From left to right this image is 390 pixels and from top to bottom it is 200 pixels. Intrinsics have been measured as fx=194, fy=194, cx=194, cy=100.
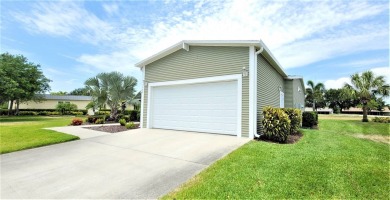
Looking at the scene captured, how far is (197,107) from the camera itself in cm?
850

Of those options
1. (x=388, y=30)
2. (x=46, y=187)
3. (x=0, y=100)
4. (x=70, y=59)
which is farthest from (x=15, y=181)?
(x=0, y=100)

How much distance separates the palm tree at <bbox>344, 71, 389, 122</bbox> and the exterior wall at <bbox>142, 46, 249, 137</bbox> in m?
18.6

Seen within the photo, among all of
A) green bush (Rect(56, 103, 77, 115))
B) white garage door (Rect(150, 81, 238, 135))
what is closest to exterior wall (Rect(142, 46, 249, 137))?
white garage door (Rect(150, 81, 238, 135))

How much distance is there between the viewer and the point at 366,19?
8711 millimetres

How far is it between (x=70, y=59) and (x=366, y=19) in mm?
23745

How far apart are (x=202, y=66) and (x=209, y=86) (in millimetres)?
949

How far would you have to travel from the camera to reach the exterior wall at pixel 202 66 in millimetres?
7254

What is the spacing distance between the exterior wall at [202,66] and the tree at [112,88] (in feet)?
17.4

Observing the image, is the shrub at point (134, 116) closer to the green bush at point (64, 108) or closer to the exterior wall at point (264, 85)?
the exterior wall at point (264, 85)

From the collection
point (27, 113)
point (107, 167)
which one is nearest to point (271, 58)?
point (107, 167)

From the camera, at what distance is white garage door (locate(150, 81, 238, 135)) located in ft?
25.1

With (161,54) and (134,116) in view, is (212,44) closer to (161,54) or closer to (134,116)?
(161,54)

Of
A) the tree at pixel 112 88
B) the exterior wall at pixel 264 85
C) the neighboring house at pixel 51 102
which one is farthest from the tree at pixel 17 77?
the exterior wall at pixel 264 85

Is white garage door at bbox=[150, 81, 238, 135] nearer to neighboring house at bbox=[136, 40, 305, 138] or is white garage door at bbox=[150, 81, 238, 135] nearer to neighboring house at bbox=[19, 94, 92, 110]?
neighboring house at bbox=[136, 40, 305, 138]
